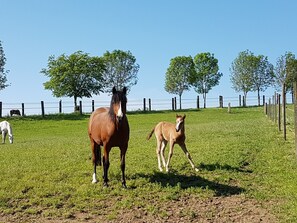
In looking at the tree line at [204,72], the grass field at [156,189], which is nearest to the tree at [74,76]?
the tree line at [204,72]

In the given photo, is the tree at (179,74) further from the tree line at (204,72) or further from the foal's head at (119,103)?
the foal's head at (119,103)

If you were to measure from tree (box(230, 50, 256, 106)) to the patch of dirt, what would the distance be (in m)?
61.9

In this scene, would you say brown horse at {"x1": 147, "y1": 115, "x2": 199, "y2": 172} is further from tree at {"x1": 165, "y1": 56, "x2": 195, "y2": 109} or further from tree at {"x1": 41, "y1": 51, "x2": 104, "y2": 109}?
tree at {"x1": 165, "y1": 56, "x2": 195, "y2": 109}

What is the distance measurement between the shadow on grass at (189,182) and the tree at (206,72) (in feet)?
193

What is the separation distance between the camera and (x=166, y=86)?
6569cm

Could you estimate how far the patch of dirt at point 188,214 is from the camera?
6258 millimetres

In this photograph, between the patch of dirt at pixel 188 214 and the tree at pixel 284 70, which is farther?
the tree at pixel 284 70

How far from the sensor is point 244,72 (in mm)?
67625

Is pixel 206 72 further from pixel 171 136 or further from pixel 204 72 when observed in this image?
pixel 171 136

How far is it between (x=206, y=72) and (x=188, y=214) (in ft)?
207

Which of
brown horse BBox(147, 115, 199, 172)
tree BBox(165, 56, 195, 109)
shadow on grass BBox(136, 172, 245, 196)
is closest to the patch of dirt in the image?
shadow on grass BBox(136, 172, 245, 196)

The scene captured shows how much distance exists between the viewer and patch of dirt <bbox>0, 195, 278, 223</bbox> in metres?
Result: 6.26

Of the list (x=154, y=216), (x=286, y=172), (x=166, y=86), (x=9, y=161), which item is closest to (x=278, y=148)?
(x=286, y=172)

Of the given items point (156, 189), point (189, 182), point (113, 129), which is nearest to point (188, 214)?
point (156, 189)
